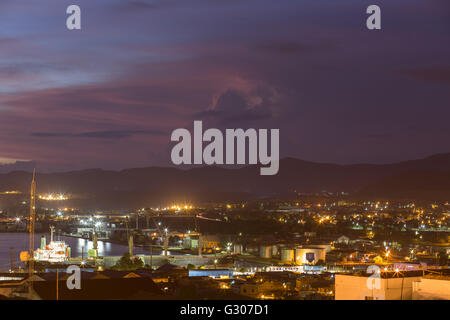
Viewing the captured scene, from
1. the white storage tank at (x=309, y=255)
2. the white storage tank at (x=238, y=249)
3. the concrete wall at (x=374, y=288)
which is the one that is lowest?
the white storage tank at (x=238, y=249)

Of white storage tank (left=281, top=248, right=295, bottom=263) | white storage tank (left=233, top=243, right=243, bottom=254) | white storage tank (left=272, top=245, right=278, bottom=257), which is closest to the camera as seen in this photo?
white storage tank (left=281, top=248, right=295, bottom=263)

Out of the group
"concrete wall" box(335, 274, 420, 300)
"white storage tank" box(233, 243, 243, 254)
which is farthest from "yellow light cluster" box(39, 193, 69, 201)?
"concrete wall" box(335, 274, 420, 300)

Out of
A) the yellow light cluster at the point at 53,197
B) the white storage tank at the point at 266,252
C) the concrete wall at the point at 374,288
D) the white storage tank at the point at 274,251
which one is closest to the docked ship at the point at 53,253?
the white storage tank at the point at 266,252

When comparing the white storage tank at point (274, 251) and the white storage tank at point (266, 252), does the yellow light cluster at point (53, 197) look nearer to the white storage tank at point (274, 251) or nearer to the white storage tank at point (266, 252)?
the white storage tank at point (266, 252)

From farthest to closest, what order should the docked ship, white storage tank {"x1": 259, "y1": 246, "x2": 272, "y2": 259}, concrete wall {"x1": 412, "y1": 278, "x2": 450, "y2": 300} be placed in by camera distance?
1. white storage tank {"x1": 259, "y1": 246, "x2": 272, "y2": 259}
2. the docked ship
3. concrete wall {"x1": 412, "y1": 278, "x2": 450, "y2": 300}

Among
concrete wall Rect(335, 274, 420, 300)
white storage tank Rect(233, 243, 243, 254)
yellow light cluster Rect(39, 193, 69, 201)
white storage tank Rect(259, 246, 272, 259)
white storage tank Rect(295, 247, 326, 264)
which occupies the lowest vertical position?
white storage tank Rect(233, 243, 243, 254)

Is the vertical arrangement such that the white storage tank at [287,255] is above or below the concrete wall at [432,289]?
below

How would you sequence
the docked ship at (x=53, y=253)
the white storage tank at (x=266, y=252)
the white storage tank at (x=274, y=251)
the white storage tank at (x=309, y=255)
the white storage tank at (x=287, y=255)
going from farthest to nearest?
the white storage tank at (x=274, y=251) < the white storage tank at (x=266, y=252) < the docked ship at (x=53, y=253) < the white storage tank at (x=287, y=255) < the white storage tank at (x=309, y=255)

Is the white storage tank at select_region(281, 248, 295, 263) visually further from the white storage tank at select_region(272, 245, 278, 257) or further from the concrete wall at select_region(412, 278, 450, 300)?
the concrete wall at select_region(412, 278, 450, 300)
